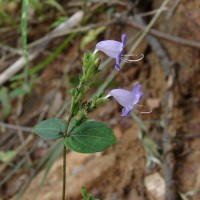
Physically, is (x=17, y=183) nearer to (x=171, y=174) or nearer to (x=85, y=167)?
(x=85, y=167)

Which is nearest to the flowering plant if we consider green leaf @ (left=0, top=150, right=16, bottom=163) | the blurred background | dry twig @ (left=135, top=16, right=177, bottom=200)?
→ the blurred background

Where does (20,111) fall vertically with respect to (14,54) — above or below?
below

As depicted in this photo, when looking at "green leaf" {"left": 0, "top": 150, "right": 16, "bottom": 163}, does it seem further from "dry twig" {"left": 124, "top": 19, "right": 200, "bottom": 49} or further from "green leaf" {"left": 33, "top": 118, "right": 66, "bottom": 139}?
"green leaf" {"left": 33, "top": 118, "right": 66, "bottom": 139}

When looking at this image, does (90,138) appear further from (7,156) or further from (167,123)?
(7,156)

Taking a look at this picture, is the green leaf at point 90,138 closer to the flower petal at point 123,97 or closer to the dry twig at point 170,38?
the flower petal at point 123,97

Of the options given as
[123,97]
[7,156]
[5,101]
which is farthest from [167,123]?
[5,101]

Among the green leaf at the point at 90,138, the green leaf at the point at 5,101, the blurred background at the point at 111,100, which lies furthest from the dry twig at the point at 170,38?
the green leaf at the point at 90,138

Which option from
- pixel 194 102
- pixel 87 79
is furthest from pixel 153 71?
pixel 87 79
